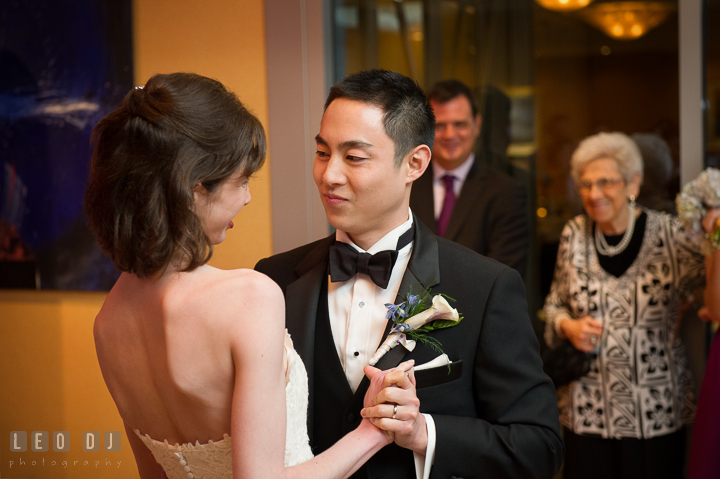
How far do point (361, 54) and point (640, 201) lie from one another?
157cm

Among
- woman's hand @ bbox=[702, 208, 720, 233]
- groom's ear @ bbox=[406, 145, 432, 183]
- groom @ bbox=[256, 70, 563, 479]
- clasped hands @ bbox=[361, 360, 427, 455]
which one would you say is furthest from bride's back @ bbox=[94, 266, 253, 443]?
woman's hand @ bbox=[702, 208, 720, 233]

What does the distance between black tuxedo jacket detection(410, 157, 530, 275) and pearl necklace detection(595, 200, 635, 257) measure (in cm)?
34

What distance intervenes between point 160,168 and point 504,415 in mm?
1044

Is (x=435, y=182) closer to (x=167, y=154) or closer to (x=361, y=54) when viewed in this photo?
(x=361, y=54)

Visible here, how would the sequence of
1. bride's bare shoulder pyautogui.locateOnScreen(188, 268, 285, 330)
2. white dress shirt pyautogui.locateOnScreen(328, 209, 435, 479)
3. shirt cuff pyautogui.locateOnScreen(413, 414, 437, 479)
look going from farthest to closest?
white dress shirt pyautogui.locateOnScreen(328, 209, 435, 479) → shirt cuff pyautogui.locateOnScreen(413, 414, 437, 479) → bride's bare shoulder pyautogui.locateOnScreen(188, 268, 285, 330)

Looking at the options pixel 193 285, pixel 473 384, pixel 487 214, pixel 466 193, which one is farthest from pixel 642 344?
pixel 193 285

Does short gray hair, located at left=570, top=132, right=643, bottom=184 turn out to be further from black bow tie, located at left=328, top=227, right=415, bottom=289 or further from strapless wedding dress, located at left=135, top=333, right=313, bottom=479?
strapless wedding dress, located at left=135, top=333, right=313, bottom=479

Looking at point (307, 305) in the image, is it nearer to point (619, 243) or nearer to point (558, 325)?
point (558, 325)

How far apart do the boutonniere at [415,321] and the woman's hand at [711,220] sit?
5.03 feet

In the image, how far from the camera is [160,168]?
1.17 meters

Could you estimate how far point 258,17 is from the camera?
293 centimetres

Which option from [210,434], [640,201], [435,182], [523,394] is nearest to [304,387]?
[210,434]

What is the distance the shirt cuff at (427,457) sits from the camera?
5.02ft

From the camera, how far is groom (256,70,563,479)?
1583mm
